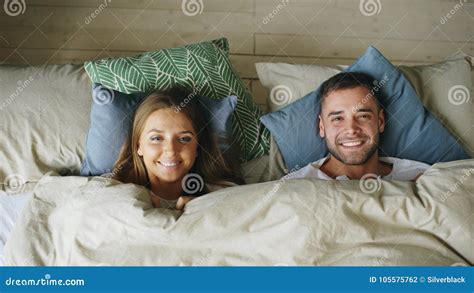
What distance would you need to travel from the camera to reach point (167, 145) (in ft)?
5.76

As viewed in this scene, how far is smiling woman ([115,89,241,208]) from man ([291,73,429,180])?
0.90ft

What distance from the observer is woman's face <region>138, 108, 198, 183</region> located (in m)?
1.76

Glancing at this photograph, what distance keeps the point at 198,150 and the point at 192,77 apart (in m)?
0.25

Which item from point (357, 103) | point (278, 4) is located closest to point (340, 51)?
point (278, 4)

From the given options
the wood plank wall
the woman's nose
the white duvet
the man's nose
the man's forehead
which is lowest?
the white duvet

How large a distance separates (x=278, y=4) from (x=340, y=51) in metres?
0.32

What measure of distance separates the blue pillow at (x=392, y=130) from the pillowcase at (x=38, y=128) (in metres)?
0.62

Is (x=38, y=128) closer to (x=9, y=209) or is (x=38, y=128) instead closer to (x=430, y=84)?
(x=9, y=209)

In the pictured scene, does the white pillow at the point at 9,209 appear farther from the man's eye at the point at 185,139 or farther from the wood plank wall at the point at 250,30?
the wood plank wall at the point at 250,30

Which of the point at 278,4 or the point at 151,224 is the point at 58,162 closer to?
the point at 151,224

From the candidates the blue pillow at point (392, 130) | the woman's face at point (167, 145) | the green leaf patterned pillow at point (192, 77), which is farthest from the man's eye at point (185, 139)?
the blue pillow at point (392, 130)

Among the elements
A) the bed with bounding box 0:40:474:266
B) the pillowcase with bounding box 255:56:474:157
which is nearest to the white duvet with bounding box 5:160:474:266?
the bed with bounding box 0:40:474:266

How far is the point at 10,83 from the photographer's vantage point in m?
1.95

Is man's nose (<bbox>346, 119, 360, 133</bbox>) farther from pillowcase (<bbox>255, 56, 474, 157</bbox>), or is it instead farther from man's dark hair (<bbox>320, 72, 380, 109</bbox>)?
pillowcase (<bbox>255, 56, 474, 157</bbox>)
